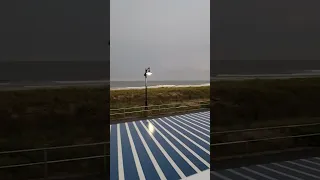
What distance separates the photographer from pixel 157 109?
22.9ft

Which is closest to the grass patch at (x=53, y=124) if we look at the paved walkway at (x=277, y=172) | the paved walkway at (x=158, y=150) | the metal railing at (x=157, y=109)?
the paved walkway at (x=158, y=150)

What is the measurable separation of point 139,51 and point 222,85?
1.38 m

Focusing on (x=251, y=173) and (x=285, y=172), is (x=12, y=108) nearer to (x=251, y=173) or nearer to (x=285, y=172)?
(x=251, y=173)

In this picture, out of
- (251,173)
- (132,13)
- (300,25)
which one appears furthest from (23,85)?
(300,25)

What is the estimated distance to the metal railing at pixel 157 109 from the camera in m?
6.23

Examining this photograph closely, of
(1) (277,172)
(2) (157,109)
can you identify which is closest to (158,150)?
(1) (277,172)

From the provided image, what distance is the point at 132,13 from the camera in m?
3.76

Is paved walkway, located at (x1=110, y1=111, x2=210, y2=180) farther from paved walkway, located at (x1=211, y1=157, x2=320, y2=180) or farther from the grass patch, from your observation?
the grass patch

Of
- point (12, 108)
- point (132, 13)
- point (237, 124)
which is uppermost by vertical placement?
point (132, 13)

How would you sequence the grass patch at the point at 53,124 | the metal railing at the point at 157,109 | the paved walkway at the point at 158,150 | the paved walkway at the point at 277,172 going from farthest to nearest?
the metal railing at the point at 157,109 → the grass patch at the point at 53,124 → the paved walkway at the point at 158,150 → the paved walkway at the point at 277,172

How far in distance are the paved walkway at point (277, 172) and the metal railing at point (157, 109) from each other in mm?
3646

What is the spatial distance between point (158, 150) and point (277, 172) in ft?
5.11

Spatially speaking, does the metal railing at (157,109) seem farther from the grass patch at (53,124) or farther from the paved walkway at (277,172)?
the paved walkway at (277,172)

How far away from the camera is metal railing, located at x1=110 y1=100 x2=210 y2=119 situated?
6.23m
